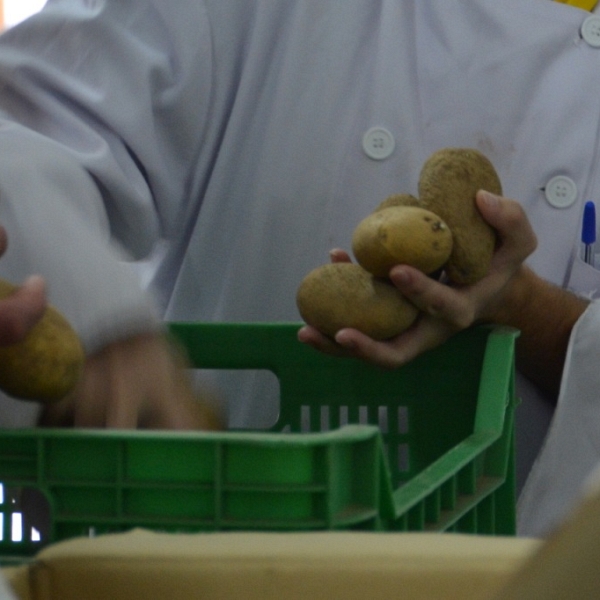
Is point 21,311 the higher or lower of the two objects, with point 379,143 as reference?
lower

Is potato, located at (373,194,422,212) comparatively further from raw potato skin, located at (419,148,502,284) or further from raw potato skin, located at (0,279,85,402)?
raw potato skin, located at (0,279,85,402)

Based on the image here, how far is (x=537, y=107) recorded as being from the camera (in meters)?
0.97

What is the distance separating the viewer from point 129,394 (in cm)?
53

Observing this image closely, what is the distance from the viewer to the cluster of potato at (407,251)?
0.68m

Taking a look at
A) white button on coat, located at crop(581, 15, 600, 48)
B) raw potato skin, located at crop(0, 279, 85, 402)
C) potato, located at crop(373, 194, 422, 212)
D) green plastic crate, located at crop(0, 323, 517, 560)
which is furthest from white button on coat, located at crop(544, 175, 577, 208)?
raw potato skin, located at crop(0, 279, 85, 402)

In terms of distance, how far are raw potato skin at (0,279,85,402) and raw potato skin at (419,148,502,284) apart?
0.30 m

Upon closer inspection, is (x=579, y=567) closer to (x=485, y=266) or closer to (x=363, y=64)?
(x=485, y=266)

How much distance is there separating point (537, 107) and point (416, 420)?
14.4 inches

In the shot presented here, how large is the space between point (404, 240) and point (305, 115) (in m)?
0.34

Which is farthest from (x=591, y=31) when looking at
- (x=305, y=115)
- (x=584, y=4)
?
(x=305, y=115)

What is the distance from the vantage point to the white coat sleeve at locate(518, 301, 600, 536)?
0.75m

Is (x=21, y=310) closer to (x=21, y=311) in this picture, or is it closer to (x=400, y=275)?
(x=21, y=311)

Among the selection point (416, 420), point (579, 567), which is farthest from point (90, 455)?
point (416, 420)

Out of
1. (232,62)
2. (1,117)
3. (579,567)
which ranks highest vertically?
(232,62)
